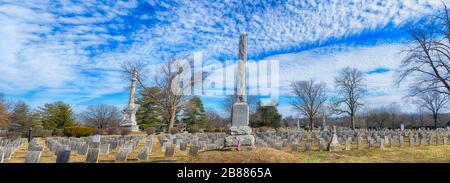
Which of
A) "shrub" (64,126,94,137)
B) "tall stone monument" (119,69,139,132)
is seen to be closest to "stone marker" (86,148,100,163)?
"shrub" (64,126,94,137)

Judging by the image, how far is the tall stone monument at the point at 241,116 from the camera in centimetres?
977

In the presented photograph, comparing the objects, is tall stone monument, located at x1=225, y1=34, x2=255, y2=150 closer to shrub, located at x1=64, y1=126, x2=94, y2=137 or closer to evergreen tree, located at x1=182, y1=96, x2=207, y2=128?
shrub, located at x1=64, y1=126, x2=94, y2=137

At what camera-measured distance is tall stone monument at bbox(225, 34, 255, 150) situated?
9.77m

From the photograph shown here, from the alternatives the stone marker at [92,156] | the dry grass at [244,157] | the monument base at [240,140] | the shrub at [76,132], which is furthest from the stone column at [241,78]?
the shrub at [76,132]

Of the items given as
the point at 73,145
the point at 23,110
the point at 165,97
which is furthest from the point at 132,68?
the point at 73,145

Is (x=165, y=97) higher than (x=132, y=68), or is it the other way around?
(x=132, y=68)

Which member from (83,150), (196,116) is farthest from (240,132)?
(196,116)

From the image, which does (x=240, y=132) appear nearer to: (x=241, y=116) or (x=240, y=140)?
(x=240, y=140)

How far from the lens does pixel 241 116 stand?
10375 millimetres

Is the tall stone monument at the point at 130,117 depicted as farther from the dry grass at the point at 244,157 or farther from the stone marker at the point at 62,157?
the dry grass at the point at 244,157
